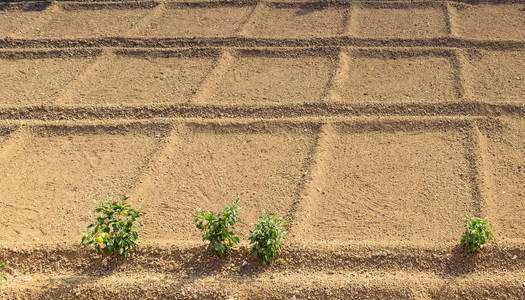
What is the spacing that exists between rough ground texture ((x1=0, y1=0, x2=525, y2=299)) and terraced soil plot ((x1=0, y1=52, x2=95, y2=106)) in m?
0.03

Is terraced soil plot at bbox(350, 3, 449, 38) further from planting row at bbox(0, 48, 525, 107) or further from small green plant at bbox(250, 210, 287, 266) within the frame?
small green plant at bbox(250, 210, 287, 266)

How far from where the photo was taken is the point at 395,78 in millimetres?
6426

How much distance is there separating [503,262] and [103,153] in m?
3.62

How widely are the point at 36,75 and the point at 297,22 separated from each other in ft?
11.2

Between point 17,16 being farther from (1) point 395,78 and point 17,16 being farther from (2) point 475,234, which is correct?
(2) point 475,234

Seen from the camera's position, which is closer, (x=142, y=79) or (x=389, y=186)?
(x=389, y=186)

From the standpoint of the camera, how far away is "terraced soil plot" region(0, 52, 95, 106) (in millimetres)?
6371

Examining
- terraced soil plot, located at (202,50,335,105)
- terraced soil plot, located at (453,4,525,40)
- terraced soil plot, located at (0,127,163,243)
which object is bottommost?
terraced soil plot, located at (0,127,163,243)

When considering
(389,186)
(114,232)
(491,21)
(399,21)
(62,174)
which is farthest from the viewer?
(399,21)

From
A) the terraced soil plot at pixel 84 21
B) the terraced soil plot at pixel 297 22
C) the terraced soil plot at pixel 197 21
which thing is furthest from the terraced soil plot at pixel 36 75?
the terraced soil plot at pixel 297 22

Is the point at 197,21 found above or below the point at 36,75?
above

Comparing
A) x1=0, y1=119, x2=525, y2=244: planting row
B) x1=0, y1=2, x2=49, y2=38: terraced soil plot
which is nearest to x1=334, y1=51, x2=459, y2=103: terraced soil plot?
x1=0, y1=119, x2=525, y2=244: planting row

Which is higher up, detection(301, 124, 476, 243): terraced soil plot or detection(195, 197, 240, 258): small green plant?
detection(195, 197, 240, 258): small green plant

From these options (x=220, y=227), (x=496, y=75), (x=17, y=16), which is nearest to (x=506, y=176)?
(x=496, y=75)
